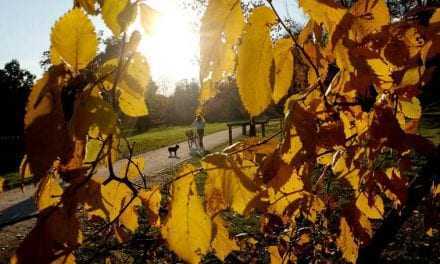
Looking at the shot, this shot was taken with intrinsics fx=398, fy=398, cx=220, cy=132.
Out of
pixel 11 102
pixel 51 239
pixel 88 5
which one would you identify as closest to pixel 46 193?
pixel 51 239

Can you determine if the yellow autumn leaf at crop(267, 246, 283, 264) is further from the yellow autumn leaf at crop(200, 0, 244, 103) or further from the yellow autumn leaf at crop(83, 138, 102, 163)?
the yellow autumn leaf at crop(200, 0, 244, 103)

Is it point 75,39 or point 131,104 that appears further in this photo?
point 131,104

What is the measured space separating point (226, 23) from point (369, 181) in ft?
2.03

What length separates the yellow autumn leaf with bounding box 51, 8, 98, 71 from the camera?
20.4 inches

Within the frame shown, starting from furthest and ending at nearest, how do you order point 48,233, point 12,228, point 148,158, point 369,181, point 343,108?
point 148,158, point 12,228, point 369,181, point 343,108, point 48,233

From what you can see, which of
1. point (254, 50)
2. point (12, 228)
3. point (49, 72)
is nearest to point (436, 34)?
point (254, 50)

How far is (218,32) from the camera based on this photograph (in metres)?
0.55

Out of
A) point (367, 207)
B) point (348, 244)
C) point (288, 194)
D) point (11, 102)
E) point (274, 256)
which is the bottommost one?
point (274, 256)

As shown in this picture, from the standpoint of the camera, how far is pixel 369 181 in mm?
976

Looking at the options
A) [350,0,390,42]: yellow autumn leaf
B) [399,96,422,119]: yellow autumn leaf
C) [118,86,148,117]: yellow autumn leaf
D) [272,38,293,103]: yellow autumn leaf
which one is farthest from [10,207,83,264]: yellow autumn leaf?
[399,96,422,119]: yellow autumn leaf

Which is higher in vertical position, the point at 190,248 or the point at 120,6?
the point at 120,6

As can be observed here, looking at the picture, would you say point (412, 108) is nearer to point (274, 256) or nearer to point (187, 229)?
point (187, 229)

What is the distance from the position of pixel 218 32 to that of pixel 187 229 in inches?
11.9

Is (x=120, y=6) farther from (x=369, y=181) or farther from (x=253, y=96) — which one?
(x=369, y=181)
